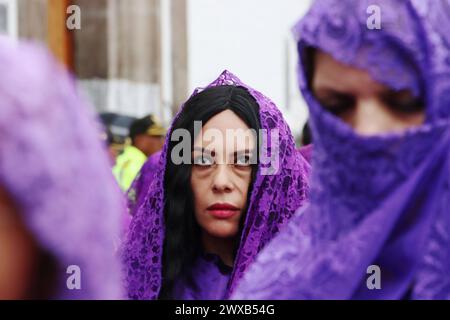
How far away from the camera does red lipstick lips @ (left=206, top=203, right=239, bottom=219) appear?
311 centimetres

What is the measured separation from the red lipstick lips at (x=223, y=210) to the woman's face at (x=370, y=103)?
112 centimetres

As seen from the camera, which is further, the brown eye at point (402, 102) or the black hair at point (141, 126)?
the black hair at point (141, 126)

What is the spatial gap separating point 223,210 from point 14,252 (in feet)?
5.55

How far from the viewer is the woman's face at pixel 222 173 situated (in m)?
3.11

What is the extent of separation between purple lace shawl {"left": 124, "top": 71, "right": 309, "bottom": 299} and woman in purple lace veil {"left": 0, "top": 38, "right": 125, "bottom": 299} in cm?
158

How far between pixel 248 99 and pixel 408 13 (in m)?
1.32

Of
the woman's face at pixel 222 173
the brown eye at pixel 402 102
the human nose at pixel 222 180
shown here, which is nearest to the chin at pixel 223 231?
the woman's face at pixel 222 173

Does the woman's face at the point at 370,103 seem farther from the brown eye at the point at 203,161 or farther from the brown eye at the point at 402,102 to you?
the brown eye at the point at 203,161

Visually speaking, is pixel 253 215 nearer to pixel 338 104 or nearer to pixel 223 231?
pixel 223 231

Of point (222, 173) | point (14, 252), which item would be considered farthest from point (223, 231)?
point (14, 252)

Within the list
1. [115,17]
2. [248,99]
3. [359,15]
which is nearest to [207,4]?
[115,17]

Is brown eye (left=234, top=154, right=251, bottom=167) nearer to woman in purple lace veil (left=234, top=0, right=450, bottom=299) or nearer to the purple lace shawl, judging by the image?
the purple lace shawl

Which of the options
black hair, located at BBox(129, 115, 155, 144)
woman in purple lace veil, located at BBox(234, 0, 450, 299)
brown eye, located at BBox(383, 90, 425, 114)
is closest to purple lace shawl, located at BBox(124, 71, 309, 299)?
woman in purple lace veil, located at BBox(234, 0, 450, 299)

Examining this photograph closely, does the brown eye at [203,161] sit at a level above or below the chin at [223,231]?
above
